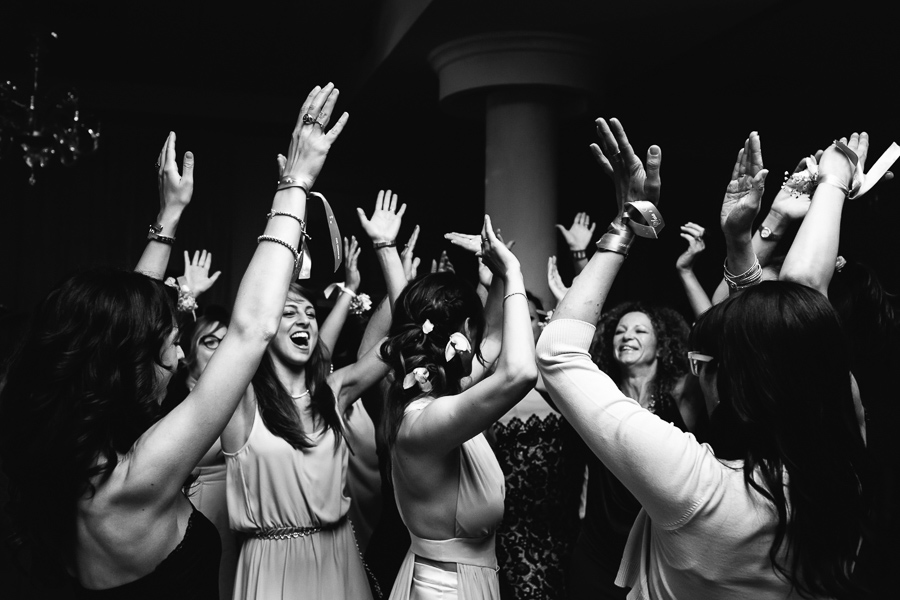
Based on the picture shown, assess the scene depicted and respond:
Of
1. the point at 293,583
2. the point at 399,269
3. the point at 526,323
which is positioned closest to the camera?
the point at 526,323

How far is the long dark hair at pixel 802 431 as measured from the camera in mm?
1146

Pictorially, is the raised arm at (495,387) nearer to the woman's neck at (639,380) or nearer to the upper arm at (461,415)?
the upper arm at (461,415)

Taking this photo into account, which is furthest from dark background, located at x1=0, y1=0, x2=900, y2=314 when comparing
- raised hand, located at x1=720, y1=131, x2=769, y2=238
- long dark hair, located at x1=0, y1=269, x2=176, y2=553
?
long dark hair, located at x1=0, y1=269, x2=176, y2=553

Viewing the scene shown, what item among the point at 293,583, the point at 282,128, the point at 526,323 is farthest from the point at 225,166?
the point at 526,323

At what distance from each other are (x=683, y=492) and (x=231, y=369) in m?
0.66

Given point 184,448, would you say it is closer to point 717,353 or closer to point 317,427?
point 717,353

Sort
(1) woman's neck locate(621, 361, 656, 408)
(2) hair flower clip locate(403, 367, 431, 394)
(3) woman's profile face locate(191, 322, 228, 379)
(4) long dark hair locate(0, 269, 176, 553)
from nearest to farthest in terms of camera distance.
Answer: (4) long dark hair locate(0, 269, 176, 553), (2) hair flower clip locate(403, 367, 431, 394), (1) woman's neck locate(621, 361, 656, 408), (3) woman's profile face locate(191, 322, 228, 379)

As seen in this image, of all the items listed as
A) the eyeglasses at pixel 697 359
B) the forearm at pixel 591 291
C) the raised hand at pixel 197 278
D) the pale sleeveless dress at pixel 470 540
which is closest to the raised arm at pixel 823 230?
the eyeglasses at pixel 697 359

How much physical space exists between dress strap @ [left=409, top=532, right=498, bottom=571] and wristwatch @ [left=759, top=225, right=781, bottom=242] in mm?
953

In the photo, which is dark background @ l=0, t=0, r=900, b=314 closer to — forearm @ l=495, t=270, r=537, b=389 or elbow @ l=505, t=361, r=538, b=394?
forearm @ l=495, t=270, r=537, b=389

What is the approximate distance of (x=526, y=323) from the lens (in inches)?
62.7

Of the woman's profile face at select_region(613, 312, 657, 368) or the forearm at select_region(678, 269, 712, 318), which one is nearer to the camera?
the forearm at select_region(678, 269, 712, 318)

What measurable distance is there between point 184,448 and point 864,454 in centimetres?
98

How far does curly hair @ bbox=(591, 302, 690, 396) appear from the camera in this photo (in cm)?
283
